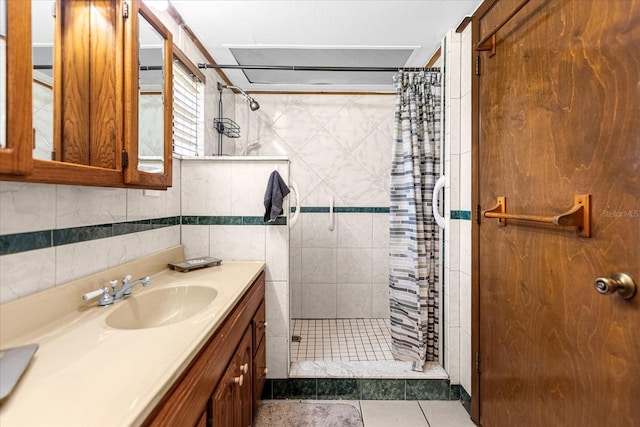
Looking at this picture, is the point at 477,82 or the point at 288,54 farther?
the point at 288,54

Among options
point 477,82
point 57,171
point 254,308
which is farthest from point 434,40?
point 57,171

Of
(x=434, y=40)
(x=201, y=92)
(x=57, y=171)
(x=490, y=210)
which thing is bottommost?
(x=490, y=210)

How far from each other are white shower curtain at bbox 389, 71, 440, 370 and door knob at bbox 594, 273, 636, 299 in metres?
1.19

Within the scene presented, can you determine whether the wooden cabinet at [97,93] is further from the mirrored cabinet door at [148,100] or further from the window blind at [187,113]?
the window blind at [187,113]

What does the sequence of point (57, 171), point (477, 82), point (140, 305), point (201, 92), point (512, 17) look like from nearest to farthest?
point (57, 171), point (140, 305), point (512, 17), point (477, 82), point (201, 92)

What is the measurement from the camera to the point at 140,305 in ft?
4.18

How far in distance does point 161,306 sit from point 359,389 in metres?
1.32

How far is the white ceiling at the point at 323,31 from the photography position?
68.6 inches

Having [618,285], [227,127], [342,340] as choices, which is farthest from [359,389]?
[227,127]

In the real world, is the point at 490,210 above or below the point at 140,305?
above

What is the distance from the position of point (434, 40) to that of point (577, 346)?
1.91 meters

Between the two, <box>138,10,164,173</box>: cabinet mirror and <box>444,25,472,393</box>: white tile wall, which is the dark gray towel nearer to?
<box>138,10,164,173</box>: cabinet mirror

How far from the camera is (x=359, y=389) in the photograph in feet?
6.46

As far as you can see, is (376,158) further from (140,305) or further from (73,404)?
(73,404)
